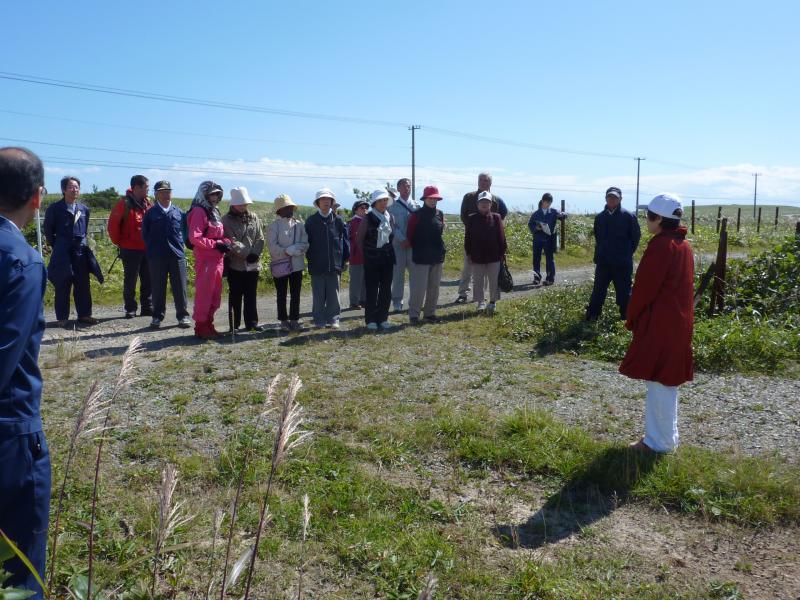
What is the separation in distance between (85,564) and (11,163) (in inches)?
94.0

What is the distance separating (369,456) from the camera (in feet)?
17.4

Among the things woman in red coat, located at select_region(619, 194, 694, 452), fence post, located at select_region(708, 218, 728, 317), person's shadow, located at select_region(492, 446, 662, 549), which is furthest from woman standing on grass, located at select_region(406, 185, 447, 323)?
person's shadow, located at select_region(492, 446, 662, 549)

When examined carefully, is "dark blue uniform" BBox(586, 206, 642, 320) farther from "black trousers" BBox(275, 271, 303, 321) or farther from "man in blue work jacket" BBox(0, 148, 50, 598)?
"man in blue work jacket" BBox(0, 148, 50, 598)

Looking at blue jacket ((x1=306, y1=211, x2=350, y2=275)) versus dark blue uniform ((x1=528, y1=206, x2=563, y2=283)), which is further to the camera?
dark blue uniform ((x1=528, y1=206, x2=563, y2=283))

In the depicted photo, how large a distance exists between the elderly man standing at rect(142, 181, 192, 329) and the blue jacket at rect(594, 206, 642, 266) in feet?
19.8

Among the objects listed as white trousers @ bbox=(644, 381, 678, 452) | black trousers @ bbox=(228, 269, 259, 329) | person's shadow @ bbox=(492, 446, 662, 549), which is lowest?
person's shadow @ bbox=(492, 446, 662, 549)

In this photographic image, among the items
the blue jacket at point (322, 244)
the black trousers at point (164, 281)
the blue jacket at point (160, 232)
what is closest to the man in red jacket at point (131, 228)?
the blue jacket at point (160, 232)

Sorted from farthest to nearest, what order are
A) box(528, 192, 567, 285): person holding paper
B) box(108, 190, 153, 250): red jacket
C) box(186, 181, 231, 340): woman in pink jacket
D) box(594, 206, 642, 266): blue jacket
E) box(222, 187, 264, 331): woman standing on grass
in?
box(528, 192, 567, 285): person holding paper < box(108, 190, 153, 250): red jacket < box(594, 206, 642, 266): blue jacket < box(222, 187, 264, 331): woman standing on grass < box(186, 181, 231, 340): woman in pink jacket

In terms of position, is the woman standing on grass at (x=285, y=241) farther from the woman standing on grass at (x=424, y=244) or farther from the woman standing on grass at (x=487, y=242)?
the woman standing on grass at (x=487, y=242)

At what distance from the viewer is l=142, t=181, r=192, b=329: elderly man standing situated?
9719mm

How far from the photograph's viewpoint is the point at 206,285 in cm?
899

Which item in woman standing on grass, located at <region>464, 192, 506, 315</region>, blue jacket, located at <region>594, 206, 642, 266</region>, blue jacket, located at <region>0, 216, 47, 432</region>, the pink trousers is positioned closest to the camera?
blue jacket, located at <region>0, 216, 47, 432</region>

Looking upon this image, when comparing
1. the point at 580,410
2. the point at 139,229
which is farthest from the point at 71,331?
the point at 580,410

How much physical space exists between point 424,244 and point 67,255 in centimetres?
522
